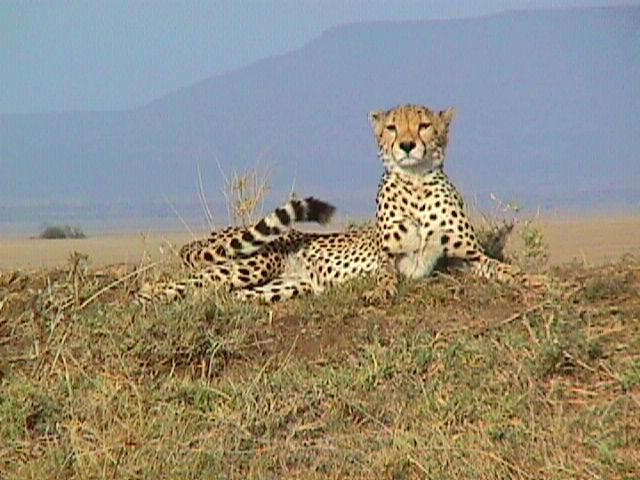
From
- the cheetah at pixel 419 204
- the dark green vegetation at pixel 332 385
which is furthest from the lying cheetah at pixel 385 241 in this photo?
the dark green vegetation at pixel 332 385

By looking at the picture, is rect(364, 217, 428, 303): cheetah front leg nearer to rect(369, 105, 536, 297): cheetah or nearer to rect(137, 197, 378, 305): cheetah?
rect(369, 105, 536, 297): cheetah

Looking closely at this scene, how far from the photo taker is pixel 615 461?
371 cm

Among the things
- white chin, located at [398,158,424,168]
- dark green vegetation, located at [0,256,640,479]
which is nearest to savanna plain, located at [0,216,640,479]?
dark green vegetation, located at [0,256,640,479]

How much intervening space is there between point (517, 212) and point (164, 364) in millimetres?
3018

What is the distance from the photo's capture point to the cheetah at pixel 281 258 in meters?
6.40

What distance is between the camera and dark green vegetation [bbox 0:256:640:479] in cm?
391

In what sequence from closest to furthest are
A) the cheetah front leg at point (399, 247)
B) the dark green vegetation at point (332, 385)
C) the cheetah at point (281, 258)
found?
the dark green vegetation at point (332, 385) < the cheetah front leg at point (399, 247) < the cheetah at point (281, 258)

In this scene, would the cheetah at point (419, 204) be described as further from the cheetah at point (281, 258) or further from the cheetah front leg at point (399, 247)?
the cheetah at point (281, 258)

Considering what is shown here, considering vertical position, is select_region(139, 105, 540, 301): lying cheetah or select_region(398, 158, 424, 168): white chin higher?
select_region(398, 158, 424, 168): white chin

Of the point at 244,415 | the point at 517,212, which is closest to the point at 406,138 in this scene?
the point at 517,212

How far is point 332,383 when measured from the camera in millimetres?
4590

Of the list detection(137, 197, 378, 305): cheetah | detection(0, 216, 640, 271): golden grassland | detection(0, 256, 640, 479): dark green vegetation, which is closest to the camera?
detection(0, 256, 640, 479): dark green vegetation

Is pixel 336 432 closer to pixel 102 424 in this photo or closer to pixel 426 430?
pixel 426 430

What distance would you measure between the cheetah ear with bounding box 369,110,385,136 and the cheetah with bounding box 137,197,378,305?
1.30ft
